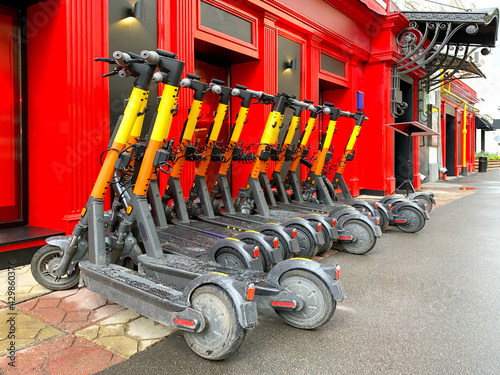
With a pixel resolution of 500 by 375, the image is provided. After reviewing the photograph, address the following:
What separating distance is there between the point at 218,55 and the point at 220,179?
2.81 m

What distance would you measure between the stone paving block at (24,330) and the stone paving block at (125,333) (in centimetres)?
21

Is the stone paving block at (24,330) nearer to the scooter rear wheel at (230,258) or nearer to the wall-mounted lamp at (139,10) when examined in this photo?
the scooter rear wheel at (230,258)

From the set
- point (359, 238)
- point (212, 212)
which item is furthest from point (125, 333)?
point (359, 238)

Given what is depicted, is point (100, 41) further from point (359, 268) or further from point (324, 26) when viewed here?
point (324, 26)

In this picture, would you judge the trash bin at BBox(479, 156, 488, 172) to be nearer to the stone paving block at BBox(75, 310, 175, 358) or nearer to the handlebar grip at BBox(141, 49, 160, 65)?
the handlebar grip at BBox(141, 49, 160, 65)

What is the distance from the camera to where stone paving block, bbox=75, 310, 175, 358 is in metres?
2.49

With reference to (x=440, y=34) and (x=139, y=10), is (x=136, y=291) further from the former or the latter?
(x=440, y=34)

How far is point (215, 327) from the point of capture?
225 cm

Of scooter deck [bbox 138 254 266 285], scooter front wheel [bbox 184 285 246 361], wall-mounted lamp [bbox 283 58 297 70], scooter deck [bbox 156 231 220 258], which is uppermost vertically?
wall-mounted lamp [bbox 283 58 297 70]

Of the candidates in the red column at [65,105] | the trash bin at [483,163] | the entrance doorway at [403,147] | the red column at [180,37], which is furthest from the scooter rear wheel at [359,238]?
the trash bin at [483,163]

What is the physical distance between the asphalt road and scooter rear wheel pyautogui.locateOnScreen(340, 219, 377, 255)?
0.23m

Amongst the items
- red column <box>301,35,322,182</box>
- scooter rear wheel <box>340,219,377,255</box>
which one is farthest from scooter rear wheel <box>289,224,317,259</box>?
red column <box>301,35,322,182</box>

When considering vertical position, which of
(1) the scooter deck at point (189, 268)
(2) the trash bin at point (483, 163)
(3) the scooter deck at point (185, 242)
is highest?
(2) the trash bin at point (483, 163)

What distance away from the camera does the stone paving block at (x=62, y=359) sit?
2213 millimetres
